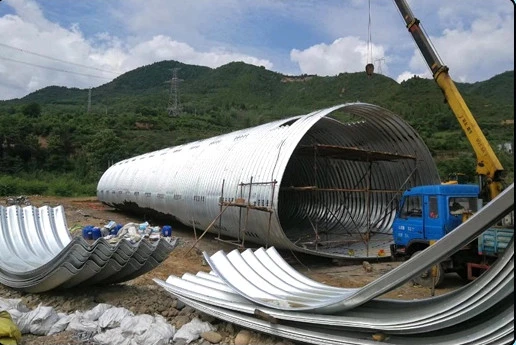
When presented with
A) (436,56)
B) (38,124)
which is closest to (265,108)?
(38,124)

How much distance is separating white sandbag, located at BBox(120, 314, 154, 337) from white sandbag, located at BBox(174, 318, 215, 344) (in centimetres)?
42

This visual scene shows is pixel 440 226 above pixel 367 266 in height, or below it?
above

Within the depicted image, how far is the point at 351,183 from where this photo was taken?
1673 centimetres

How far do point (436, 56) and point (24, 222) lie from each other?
11643 mm

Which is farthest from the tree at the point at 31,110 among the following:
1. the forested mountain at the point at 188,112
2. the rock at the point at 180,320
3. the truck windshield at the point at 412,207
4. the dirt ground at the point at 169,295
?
the rock at the point at 180,320

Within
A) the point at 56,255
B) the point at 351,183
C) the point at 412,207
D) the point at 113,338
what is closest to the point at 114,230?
the point at 56,255

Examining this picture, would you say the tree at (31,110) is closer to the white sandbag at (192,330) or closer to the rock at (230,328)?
the white sandbag at (192,330)

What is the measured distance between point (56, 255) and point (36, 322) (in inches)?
60.6

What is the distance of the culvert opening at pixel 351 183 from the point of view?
45.4ft

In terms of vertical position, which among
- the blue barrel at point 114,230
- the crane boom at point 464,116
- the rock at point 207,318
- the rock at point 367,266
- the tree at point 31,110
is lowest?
the rock at point 367,266

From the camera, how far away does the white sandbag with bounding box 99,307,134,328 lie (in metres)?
5.85

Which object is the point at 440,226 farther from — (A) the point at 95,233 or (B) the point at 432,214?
(A) the point at 95,233

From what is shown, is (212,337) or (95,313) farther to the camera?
(95,313)

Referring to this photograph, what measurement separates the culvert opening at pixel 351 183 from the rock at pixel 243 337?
23.7 ft
